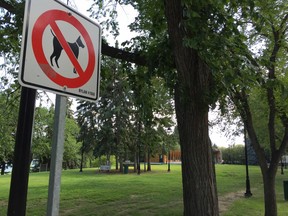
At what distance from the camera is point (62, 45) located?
206 centimetres

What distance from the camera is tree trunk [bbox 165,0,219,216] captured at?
14.3ft

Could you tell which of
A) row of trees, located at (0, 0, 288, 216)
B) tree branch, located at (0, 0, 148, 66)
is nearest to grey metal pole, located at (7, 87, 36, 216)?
row of trees, located at (0, 0, 288, 216)

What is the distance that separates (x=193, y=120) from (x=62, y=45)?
2.78 m

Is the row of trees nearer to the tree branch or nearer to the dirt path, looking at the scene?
the tree branch

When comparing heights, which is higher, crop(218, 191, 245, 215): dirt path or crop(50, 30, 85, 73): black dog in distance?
crop(50, 30, 85, 73): black dog in distance

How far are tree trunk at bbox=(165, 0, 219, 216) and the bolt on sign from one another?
2286 mm

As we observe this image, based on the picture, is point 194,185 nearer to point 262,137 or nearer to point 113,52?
point 113,52

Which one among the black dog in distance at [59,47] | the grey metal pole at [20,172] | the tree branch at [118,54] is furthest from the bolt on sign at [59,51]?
the tree branch at [118,54]

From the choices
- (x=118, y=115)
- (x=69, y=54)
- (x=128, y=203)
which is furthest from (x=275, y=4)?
(x=118, y=115)

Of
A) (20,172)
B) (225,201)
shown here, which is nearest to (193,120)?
(20,172)

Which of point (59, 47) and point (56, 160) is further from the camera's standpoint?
point (59, 47)

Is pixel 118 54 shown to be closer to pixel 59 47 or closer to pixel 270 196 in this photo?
pixel 59 47

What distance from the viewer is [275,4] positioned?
8266 millimetres

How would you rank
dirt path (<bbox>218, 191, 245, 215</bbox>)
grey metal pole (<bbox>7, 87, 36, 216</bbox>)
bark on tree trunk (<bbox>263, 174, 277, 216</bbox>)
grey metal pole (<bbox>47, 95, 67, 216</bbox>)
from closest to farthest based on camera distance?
1. grey metal pole (<bbox>47, 95, 67, 216</bbox>)
2. grey metal pole (<bbox>7, 87, 36, 216</bbox>)
3. bark on tree trunk (<bbox>263, 174, 277, 216</bbox>)
4. dirt path (<bbox>218, 191, 245, 215</bbox>)
